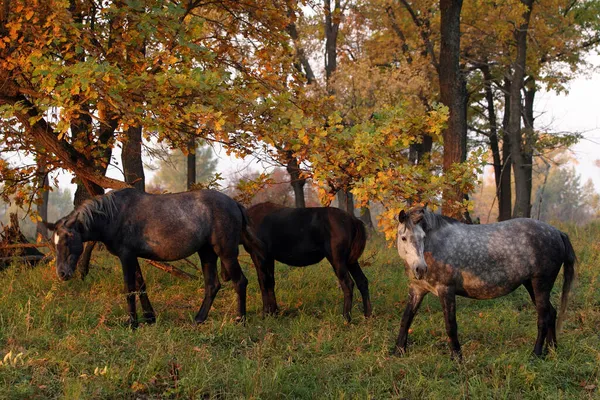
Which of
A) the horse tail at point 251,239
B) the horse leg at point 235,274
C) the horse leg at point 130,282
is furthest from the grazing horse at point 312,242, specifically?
the horse leg at point 130,282

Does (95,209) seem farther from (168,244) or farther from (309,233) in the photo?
(309,233)

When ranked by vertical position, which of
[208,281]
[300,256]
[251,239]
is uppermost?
[251,239]

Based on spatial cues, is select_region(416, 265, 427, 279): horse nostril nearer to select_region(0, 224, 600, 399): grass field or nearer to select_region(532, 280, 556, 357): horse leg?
select_region(0, 224, 600, 399): grass field

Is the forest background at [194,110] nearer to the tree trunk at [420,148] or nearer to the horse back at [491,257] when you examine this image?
the horse back at [491,257]

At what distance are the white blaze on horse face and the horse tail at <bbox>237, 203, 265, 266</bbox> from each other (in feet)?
8.80

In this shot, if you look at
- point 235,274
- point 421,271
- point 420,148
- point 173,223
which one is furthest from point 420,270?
point 420,148

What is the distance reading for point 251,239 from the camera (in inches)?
340

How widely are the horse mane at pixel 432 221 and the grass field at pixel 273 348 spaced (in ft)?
4.60

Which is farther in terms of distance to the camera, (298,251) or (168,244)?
(298,251)

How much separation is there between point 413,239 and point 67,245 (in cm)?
416

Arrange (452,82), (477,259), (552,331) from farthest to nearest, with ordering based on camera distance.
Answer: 1. (452,82)
2. (552,331)
3. (477,259)

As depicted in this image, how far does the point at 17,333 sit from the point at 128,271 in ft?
4.88

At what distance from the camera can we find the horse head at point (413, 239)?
635 centimetres

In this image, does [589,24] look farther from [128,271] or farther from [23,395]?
[23,395]
